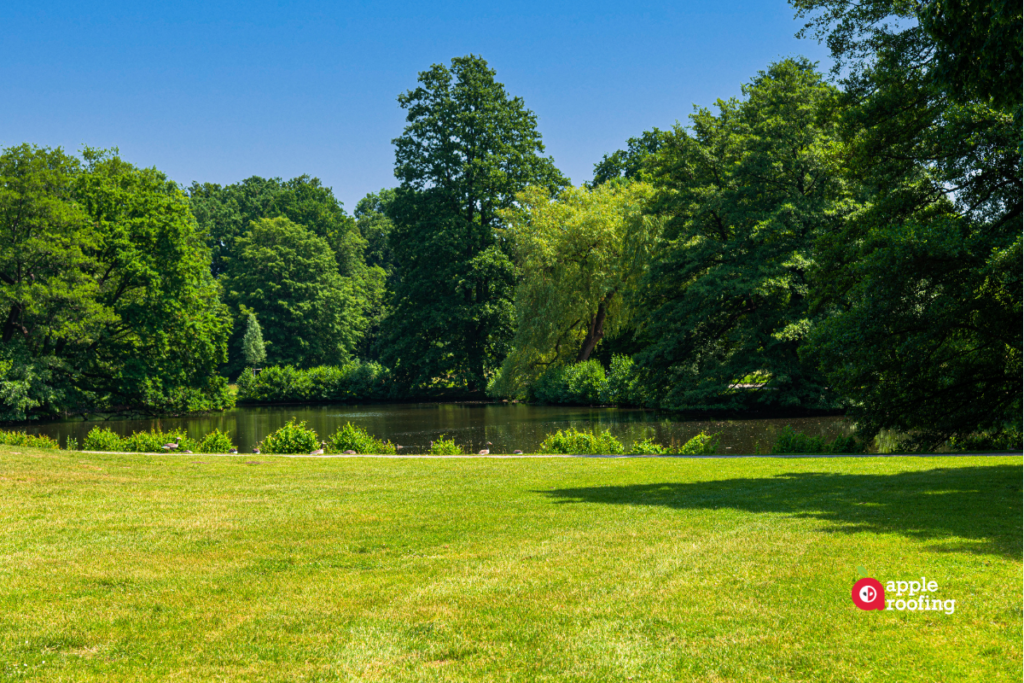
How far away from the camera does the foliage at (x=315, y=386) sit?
5516cm

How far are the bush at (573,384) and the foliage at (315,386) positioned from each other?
15953 mm

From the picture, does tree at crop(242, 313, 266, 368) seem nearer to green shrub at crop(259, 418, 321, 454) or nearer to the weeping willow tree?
the weeping willow tree

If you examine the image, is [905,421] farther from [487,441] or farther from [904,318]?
[487,441]

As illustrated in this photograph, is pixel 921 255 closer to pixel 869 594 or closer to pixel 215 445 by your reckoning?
pixel 869 594

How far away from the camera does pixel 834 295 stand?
2116 centimetres

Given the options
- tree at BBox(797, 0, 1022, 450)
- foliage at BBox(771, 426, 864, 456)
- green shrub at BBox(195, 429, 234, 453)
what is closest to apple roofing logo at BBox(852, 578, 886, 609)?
tree at BBox(797, 0, 1022, 450)

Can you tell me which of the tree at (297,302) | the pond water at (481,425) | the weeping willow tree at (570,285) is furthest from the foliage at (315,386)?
the weeping willow tree at (570,285)

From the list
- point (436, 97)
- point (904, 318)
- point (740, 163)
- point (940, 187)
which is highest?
point (436, 97)

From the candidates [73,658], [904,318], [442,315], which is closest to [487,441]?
[904,318]

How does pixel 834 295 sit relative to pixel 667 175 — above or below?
below

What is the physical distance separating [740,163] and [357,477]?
70.0 ft

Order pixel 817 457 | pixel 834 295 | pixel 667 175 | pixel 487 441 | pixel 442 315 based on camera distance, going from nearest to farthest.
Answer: pixel 817 457 → pixel 834 295 → pixel 487 441 → pixel 667 175 → pixel 442 315

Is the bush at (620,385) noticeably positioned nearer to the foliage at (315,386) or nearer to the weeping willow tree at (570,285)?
the weeping willow tree at (570,285)

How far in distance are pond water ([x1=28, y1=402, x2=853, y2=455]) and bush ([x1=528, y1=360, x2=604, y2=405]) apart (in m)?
0.96
